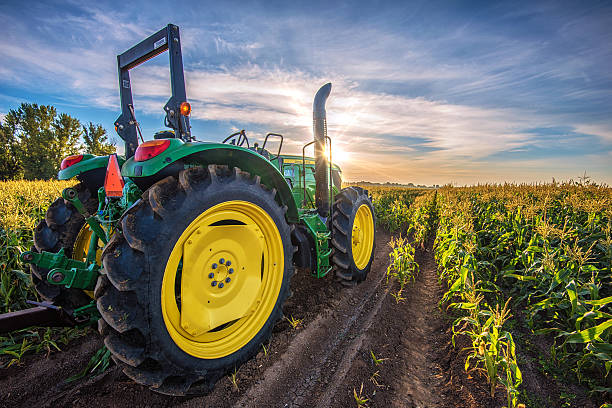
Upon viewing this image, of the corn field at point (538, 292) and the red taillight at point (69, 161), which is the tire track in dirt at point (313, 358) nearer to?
the corn field at point (538, 292)

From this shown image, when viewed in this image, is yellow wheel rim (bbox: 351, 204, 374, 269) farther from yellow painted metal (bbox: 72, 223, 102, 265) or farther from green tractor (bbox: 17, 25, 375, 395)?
yellow painted metal (bbox: 72, 223, 102, 265)

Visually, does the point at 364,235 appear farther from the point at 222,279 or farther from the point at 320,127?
the point at 222,279

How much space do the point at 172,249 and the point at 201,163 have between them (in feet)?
2.70

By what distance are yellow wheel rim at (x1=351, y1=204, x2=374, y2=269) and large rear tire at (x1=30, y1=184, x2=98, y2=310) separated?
3.44 metres

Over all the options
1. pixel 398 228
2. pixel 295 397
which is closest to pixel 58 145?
pixel 398 228

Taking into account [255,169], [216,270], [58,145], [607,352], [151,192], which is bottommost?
[607,352]

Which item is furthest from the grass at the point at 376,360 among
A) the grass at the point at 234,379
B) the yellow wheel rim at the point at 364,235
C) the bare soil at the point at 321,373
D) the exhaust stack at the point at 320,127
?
the exhaust stack at the point at 320,127

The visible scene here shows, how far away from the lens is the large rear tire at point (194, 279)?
5.10 ft

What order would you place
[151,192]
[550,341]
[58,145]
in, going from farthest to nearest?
1. [58,145]
2. [550,341]
3. [151,192]

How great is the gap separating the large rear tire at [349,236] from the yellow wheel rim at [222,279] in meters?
1.51

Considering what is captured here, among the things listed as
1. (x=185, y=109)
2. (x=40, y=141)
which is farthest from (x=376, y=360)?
(x=40, y=141)

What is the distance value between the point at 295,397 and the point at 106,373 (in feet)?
5.06

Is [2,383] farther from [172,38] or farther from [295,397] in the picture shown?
[172,38]

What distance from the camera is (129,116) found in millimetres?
2676
